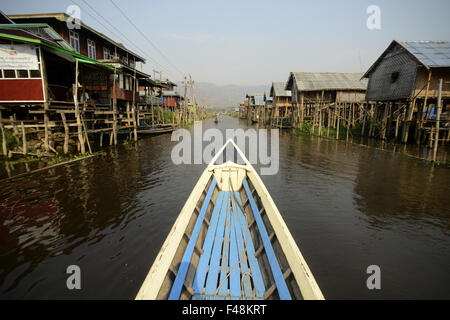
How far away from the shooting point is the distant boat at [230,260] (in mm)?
2843

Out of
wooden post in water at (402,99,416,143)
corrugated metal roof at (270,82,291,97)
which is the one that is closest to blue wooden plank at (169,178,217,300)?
wooden post in water at (402,99,416,143)

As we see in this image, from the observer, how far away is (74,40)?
20344mm

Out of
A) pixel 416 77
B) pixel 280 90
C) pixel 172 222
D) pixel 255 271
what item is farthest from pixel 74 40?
pixel 280 90

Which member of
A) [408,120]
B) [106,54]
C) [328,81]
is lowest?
[408,120]

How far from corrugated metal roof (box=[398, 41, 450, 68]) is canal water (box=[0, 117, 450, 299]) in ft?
24.9

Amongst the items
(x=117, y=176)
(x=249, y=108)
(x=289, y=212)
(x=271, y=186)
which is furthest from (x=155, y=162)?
(x=249, y=108)

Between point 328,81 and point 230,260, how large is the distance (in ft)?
96.5

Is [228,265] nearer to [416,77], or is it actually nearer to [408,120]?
[408,120]

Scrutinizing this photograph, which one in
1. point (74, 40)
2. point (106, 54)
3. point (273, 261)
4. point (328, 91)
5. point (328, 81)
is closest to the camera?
point (273, 261)

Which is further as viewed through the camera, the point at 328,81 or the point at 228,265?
the point at 328,81

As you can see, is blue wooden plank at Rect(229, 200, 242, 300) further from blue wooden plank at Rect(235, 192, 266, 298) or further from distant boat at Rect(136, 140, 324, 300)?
blue wooden plank at Rect(235, 192, 266, 298)

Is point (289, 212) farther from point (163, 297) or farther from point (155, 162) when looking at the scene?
point (155, 162)

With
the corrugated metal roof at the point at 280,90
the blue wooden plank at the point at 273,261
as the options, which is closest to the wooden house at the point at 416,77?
the blue wooden plank at the point at 273,261
